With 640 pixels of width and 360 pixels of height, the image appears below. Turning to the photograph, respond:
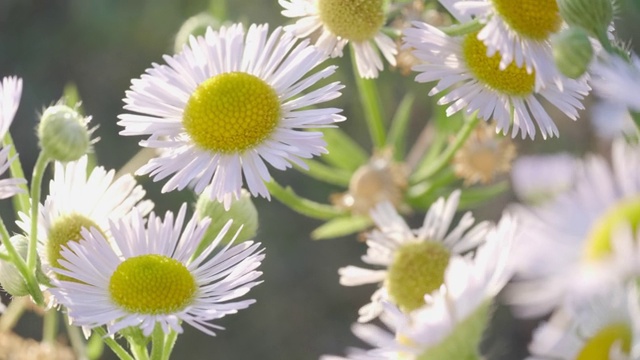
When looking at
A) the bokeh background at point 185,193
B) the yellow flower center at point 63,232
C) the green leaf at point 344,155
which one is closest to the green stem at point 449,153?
the green leaf at point 344,155

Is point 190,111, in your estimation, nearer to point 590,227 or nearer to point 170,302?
point 170,302

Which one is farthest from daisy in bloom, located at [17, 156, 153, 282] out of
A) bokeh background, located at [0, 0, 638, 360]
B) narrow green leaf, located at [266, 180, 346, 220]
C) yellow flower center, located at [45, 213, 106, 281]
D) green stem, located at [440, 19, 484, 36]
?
bokeh background, located at [0, 0, 638, 360]

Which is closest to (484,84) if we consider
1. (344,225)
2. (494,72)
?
(494,72)

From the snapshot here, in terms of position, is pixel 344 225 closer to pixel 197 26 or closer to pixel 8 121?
pixel 197 26

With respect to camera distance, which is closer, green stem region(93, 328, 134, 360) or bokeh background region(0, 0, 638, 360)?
green stem region(93, 328, 134, 360)

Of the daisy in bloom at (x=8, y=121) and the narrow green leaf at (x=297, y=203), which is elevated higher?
the daisy in bloom at (x=8, y=121)

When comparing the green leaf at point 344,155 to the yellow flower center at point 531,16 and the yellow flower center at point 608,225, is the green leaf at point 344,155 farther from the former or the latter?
the yellow flower center at point 608,225

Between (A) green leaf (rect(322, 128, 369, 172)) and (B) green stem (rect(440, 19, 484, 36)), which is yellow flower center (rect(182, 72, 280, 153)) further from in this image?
(A) green leaf (rect(322, 128, 369, 172))
